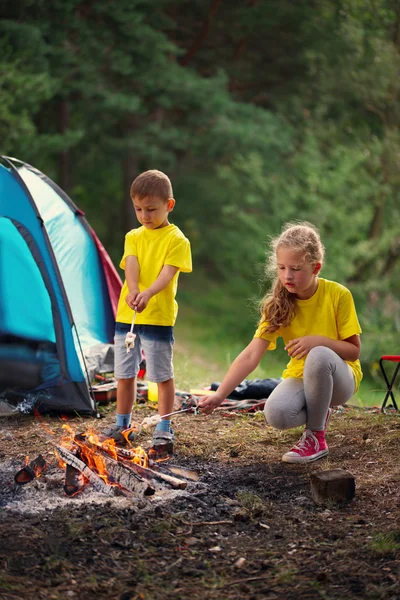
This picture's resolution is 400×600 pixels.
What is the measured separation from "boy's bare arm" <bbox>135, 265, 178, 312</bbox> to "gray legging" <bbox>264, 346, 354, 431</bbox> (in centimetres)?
89

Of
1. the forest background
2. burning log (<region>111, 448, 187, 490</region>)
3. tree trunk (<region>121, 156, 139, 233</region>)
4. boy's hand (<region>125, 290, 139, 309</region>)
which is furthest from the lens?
tree trunk (<region>121, 156, 139, 233</region>)

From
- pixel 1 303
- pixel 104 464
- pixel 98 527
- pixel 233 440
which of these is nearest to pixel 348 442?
pixel 233 440

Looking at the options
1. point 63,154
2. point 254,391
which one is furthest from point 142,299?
point 63,154

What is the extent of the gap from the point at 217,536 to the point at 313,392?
1.14 m

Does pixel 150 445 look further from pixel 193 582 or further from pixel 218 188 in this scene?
pixel 218 188

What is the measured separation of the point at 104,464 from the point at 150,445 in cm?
73

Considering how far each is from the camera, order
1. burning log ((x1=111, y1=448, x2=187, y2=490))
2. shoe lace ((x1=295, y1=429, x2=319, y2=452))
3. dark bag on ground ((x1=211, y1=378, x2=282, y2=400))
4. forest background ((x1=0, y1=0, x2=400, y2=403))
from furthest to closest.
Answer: forest background ((x1=0, y1=0, x2=400, y2=403))
dark bag on ground ((x1=211, y1=378, x2=282, y2=400))
shoe lace ((x1=295, y1=429, x2=319, y2=452))
burning log ((x1=111, y1=448, x2=187, y2=490))

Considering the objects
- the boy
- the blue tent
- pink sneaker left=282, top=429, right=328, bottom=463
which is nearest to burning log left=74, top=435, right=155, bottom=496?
the boy

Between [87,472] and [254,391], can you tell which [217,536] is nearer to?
[87,472]

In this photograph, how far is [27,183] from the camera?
5.76 meters

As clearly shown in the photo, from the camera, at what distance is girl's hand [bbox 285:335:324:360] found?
4051 millimetres

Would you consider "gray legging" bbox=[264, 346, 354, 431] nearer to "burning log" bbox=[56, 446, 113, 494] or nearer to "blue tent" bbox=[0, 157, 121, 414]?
"burning log" bbox=[56, 446, 113, 494]

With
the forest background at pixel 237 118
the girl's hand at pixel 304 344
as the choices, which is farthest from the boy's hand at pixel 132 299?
the forest background at pixel 237 118

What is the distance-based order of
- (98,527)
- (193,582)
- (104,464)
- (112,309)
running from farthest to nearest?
(112,309)
(104,464)
(98,527)
(193,582)
